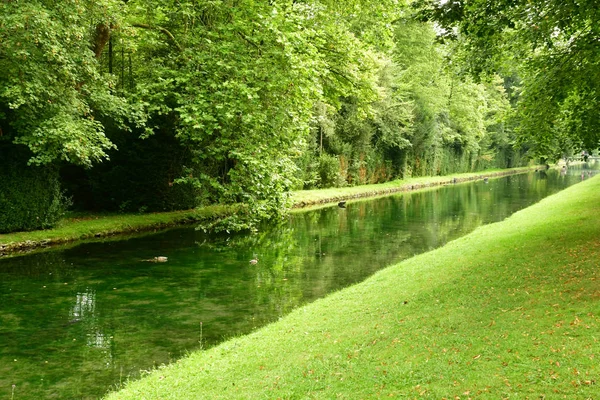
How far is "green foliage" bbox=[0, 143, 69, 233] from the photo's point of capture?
1969 cm

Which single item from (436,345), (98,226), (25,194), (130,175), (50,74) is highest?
(50,74)

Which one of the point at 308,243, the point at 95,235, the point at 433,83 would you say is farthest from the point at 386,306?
the point at 433,83

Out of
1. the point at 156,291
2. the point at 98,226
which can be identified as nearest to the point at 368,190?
the point at 98,226

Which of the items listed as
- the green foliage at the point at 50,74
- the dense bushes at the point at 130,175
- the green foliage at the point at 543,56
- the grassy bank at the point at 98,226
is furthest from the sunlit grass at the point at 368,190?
the green foliage at the point at 543,56

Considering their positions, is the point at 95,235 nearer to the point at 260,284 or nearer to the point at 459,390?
the point at 260,284

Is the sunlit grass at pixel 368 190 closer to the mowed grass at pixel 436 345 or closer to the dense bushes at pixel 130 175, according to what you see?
the dense bushes at pixel 130 175

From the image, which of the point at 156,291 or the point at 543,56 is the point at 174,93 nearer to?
the point at 156,291

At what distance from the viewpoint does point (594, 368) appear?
6371 mm

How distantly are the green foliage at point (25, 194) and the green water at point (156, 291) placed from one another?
2.24 m

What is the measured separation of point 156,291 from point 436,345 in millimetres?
9410

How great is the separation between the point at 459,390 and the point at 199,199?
2357 cm

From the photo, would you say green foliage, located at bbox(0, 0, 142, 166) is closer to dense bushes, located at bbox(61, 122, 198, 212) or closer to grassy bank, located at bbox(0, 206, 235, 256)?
grassy bank, located at bbox(0, 206, 235, 256)

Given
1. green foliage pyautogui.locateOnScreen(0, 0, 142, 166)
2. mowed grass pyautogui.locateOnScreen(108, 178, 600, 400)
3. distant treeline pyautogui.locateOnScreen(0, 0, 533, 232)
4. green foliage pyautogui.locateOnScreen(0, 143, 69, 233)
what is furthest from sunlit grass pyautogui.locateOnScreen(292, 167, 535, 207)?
mowed grass pyautogui.locateOnScreen(108, 178, 600, 400)

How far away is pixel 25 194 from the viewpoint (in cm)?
2020
